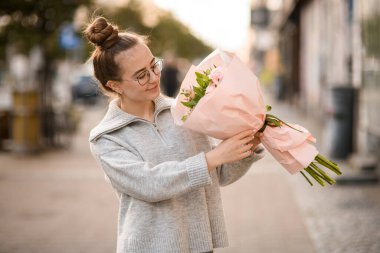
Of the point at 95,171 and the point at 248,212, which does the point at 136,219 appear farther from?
the point at 95,171

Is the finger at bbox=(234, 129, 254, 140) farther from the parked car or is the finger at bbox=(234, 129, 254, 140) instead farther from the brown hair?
the parked car

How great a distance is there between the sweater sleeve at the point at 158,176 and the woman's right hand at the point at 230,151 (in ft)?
0.11

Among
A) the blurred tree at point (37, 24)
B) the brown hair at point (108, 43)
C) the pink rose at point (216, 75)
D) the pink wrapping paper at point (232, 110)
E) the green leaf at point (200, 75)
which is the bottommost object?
the blurred tree at point (37, 24)

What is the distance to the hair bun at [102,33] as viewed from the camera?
267cm

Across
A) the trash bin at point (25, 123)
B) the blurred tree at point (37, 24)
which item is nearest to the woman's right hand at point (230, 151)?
the trash bin at point (25, 123)

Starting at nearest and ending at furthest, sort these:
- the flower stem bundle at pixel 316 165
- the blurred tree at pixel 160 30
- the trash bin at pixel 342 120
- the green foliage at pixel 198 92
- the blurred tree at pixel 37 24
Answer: the green foliage at pixel 198 92 < the flower stem bundle at pixel 316 165 < the trash bin at pixel 342 120 < the blurred tree at pixel 37 24 < the blurred tree at pixel 160 30

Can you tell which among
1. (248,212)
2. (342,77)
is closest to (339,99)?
(248,212)

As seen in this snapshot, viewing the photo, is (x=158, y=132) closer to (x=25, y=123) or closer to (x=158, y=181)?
(x=158, y=181)

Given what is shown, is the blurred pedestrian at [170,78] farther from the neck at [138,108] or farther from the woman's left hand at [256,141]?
the woman's left hand at [256,141]

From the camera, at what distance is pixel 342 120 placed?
378 inches

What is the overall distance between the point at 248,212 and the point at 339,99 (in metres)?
3.11

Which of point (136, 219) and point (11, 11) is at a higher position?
point (136, 219)

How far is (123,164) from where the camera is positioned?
2.59 meters

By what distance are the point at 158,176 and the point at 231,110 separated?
0.39 m
